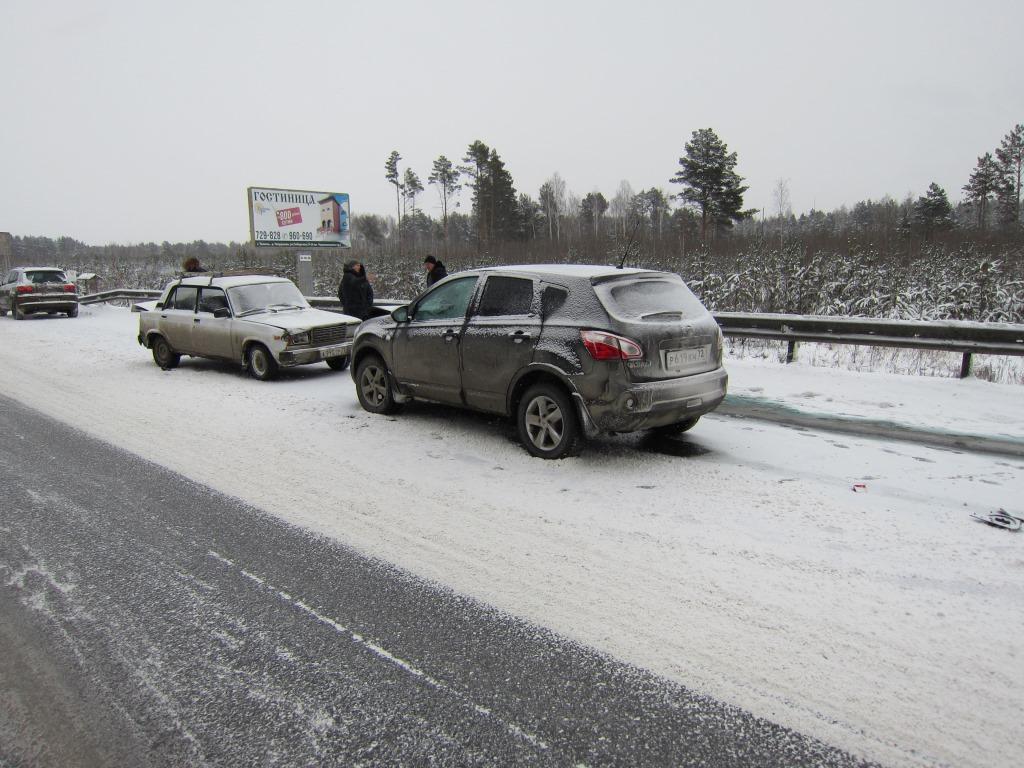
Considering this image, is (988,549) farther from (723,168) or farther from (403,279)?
(723,168)

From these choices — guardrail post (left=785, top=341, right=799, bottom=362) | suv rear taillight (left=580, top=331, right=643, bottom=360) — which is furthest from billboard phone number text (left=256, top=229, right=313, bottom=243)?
suv rear taillight (left=580, top=331, right=643, bottom=360)

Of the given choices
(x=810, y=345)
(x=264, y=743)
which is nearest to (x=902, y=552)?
(x=264, y=743)

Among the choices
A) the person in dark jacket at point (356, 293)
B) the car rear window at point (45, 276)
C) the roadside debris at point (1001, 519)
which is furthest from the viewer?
the car rear window at point (45, 276)

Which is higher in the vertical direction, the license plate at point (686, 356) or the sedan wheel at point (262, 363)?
the license plate at point (686, 356)

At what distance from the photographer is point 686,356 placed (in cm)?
569

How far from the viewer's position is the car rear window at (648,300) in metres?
5.55

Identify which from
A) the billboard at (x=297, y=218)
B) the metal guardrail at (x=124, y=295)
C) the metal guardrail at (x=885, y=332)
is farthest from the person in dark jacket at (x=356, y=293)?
the metal guardrail at (x=124, y=295)

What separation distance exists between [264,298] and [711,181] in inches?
1569

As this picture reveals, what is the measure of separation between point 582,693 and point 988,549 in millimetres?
2973

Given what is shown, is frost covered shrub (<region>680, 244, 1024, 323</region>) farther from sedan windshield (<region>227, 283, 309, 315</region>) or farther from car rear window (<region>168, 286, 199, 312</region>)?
car rear window (<region>168, 286, 199, 312</region>)

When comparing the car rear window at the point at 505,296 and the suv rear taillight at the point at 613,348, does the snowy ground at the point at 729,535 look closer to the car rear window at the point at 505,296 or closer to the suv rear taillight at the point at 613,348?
the suv rear taillight at the point at 613,348

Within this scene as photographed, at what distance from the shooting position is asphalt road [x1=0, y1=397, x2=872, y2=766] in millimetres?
2379

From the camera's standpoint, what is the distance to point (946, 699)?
8.58ft

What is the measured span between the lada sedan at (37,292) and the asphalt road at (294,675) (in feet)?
74.2
